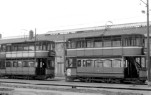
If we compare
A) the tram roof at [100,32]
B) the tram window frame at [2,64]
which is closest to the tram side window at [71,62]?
the tram roof at [100,32]

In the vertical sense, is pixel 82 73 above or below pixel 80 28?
below

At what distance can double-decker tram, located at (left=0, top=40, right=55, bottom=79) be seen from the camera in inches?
1332

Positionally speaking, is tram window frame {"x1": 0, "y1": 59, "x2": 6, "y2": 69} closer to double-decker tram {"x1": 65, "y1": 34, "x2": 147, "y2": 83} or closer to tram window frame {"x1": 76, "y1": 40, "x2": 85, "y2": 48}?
double-decker tram {"x1": 65, "y1": 34, "x2": 147, "y2": 83}

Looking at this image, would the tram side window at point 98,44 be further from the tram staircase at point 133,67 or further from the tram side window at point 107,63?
the tram staircase at point 133,67

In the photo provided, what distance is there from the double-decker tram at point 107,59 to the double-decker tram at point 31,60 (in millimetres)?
3948

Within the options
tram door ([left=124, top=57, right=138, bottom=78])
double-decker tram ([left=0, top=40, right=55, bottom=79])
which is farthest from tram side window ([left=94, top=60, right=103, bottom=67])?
double-decker tram ([left=0, top=40, right=55, bottom=79])

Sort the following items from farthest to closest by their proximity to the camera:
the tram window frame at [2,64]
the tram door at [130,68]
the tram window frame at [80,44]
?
1. the tram window frame at [2,64]
2. the tram window frame at [80,44]
3. the tram door at [130,68]

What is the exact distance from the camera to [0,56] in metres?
38.4

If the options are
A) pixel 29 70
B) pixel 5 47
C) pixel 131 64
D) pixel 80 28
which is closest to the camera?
pixel 131 64

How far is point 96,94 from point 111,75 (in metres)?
10.7

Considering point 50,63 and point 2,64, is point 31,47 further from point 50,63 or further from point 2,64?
point 2,64

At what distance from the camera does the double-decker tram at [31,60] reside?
111ft

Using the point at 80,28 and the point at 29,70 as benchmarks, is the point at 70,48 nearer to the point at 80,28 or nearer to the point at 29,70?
the point at 29,70

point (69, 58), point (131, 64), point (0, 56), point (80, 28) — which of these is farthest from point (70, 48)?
point (80, 28)
